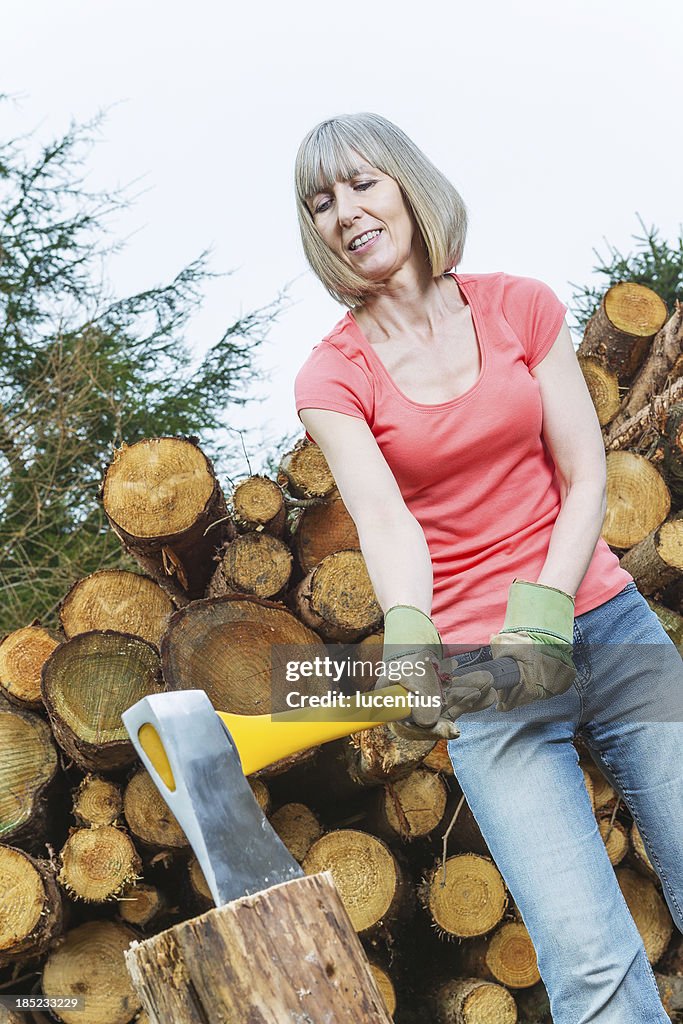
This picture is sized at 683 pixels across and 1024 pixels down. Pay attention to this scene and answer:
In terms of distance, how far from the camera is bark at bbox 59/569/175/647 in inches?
111

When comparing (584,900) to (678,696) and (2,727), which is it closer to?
(678,696)

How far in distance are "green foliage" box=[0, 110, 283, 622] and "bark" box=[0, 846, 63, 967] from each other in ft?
10.7

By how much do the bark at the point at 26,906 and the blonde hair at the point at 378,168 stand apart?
161cm

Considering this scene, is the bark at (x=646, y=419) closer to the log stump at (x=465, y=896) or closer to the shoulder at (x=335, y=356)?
the log stump at (x=465, y=896)

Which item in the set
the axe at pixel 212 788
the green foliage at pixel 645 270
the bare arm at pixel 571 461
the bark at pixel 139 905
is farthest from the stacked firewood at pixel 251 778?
the green foliage at pixel 645 270

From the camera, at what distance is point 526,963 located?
8.30ft

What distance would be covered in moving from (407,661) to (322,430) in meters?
0.46

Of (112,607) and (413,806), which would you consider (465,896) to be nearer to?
(413,806)

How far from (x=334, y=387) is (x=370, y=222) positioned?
1.10 ft

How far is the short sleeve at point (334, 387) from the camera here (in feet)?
5.35

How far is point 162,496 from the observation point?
2664mm

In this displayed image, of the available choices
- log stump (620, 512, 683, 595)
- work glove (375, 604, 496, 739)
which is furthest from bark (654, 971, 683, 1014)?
work glove (375, 604, 496, 739)

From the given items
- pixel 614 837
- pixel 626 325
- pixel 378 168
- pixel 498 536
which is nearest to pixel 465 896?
pixel 614 837

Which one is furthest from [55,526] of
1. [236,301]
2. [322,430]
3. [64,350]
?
[322,430]
